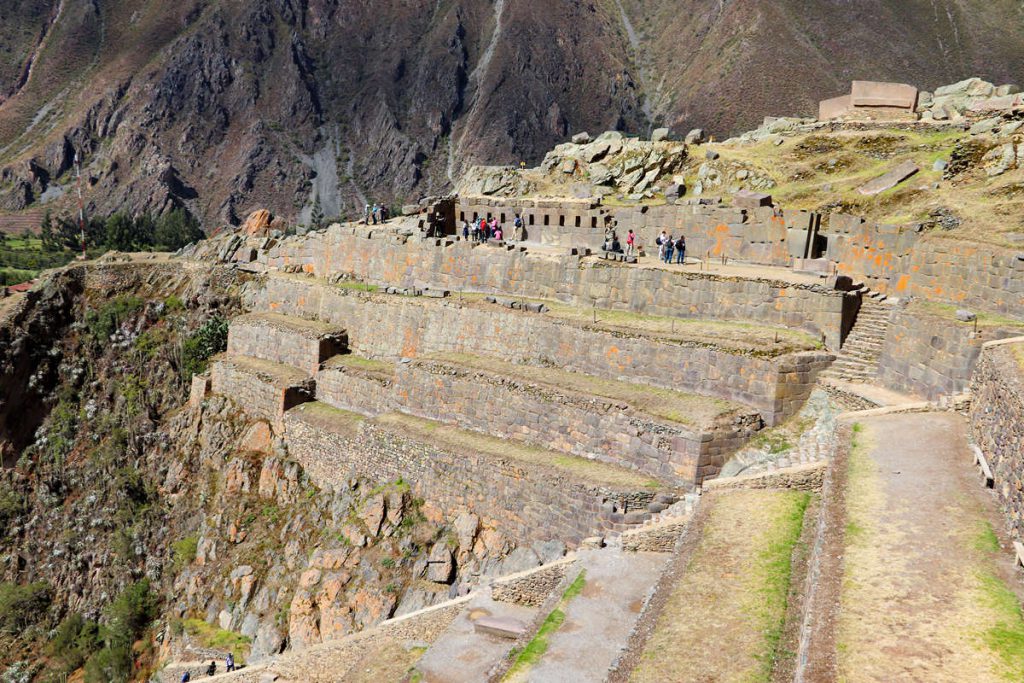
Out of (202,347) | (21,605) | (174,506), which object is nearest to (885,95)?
(202,347)

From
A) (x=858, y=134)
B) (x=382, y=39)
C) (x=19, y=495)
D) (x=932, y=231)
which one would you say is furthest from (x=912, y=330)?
(x=382, y=39)

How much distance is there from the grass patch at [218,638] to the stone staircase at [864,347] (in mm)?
13191

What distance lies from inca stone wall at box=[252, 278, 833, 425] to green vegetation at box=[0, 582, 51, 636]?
1046 cm

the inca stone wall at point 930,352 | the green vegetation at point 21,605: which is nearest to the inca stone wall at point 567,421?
the inca stone wall at point 930,352

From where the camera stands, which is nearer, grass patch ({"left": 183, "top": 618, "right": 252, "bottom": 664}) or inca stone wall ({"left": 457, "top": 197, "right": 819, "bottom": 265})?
grass patch ({"left": 183, "top": 618, "right": 252, "bottom": 664})

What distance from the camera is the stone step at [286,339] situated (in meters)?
24.5

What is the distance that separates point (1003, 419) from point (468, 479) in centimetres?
994

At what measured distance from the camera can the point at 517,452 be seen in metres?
17.7

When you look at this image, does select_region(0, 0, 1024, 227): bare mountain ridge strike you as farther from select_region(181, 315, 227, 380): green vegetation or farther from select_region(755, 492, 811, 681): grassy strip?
select_region(755, 492, 811, 681): grassy strip

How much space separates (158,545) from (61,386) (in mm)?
8770

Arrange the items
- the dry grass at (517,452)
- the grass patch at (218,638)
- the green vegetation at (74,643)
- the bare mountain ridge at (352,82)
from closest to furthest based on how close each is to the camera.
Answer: the dry grass at (517,452), the grass patch at (218,638), the green vegetation at (74,643), the bare mountain ridge at (352,82)

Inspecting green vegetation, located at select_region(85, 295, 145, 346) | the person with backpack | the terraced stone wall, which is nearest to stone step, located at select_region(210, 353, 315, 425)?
green vegetation, located at select_region(85, 295, 145, 346)

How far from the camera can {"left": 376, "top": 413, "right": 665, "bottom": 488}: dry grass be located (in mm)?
16047

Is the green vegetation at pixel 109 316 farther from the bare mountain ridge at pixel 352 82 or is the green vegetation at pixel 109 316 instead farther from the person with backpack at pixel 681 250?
the bare mountain ridge at pixel 352 82
